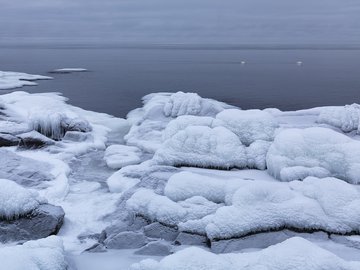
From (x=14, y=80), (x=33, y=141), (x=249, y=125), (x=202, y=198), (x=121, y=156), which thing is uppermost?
(x=249, y=125)

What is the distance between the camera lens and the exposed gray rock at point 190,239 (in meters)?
8.77

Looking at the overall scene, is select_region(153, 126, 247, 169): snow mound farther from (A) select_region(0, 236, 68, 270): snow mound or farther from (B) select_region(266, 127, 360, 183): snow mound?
(A) select_region(0, 236, 68, 270): snow mound

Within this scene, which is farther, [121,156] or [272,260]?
[121,156]

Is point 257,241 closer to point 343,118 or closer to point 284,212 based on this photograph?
point 284,212

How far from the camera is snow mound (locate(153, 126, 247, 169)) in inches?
487

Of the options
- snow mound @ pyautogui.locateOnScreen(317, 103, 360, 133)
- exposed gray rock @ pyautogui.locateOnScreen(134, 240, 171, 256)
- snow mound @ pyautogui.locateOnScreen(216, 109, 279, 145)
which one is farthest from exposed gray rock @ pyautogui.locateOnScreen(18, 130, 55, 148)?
snow mound @ pyautogui.locateOnScreen(317, 103, 360, 133)

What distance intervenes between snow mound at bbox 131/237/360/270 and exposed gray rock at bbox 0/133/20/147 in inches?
495

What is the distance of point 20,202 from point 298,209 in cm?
658

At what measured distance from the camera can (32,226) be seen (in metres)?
9.83

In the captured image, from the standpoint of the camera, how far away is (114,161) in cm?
1525

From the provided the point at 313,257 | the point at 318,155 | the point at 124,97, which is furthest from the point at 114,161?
the point at 124,97

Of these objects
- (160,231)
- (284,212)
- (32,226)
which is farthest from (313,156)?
(32,226)

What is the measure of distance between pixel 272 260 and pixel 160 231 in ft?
10.2

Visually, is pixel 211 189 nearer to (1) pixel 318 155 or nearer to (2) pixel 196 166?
(2) pixel 196 166
